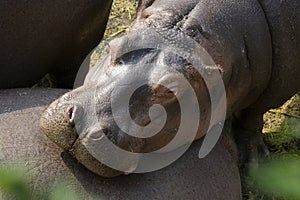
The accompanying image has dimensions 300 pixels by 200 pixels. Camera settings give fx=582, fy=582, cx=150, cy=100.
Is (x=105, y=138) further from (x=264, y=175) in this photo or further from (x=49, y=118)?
(x=264, y=175)

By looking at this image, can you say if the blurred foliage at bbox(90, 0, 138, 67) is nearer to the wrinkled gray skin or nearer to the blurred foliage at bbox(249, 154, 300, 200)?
the wrinkled gray skin

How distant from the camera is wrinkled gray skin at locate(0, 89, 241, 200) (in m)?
1.25

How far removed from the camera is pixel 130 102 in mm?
1145

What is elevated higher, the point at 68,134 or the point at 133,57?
the point at 133,57

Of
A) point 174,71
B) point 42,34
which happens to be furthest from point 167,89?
point 42,34

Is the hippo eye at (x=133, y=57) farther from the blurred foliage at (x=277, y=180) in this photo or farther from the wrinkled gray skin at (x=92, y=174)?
the blurred foliage at (x=277, y=180)

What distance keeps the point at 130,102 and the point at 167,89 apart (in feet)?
0.25

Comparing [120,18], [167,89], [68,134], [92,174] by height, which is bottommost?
[120,18]

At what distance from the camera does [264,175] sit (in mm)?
411

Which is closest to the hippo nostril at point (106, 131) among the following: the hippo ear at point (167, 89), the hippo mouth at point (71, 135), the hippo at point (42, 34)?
the hippo mouth at point (71, 135)

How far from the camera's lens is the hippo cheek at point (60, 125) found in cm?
114

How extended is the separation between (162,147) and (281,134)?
837 mm

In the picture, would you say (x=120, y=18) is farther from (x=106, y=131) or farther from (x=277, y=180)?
(x=277, y=180)

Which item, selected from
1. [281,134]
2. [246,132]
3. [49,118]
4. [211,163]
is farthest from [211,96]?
[281,134]
